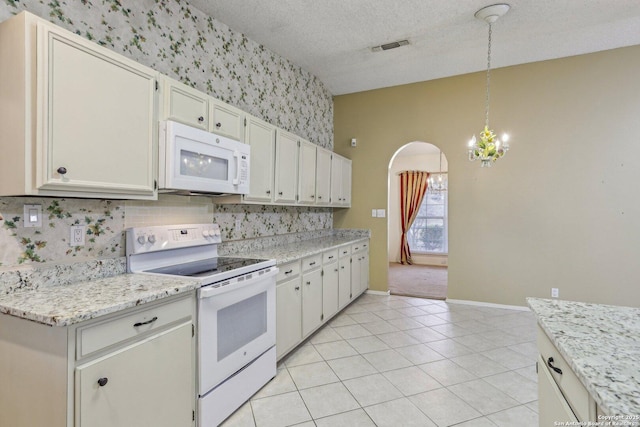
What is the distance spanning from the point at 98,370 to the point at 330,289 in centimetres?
243

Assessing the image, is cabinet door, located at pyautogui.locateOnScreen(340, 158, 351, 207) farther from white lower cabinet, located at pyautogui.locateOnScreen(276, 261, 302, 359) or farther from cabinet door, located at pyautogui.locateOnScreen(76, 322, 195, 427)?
cabinet door, located at pyautogui.locateOnScreen(76, 322, 195, 427)

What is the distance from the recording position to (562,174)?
151 inches

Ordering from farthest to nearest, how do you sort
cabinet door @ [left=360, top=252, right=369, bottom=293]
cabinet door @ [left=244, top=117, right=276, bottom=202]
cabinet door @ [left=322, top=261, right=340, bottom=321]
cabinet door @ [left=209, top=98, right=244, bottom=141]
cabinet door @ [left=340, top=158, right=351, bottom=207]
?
cabinet door @ [left=340, top=158, right=351, bottom=207] → cabinet door @ [left=360, top=252, right=369, bottom=293] → cabinet door @ [left=322, top=261, right=340, bottom=321] → cabinet door @ [left=244, top=117, right=276, bottom=202] → cabinet door @ [left=209, top=98, right=244, bottom=141]

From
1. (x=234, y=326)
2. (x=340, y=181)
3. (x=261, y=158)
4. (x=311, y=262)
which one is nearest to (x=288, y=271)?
(x=311, y=262)

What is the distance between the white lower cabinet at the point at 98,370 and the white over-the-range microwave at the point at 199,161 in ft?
2.45

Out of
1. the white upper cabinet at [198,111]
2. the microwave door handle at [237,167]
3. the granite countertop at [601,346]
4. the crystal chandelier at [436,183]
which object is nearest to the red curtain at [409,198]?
the crystal chandelier at [436,183]

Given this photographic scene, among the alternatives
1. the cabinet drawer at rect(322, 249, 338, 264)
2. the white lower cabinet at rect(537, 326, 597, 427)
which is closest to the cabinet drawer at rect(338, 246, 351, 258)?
the cabinet drawer at rect(322, 249, 338, 264)

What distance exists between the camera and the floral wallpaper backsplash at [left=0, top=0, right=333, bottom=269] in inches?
65.0

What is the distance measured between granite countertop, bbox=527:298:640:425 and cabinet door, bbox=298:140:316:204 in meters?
2.48

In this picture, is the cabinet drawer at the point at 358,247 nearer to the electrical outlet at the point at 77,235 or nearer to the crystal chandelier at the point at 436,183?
the electrical outlet at the point at 77,235

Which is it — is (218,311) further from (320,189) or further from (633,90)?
(633,90)

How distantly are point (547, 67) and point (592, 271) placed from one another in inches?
98.5

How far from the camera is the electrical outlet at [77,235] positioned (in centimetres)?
177

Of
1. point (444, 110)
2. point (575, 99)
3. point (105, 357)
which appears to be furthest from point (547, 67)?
point (105, 357)
